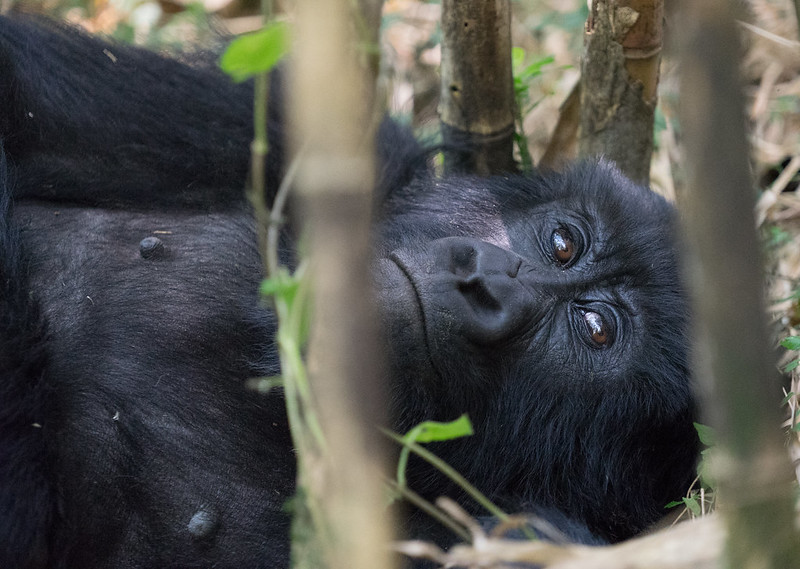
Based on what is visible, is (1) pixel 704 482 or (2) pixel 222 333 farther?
(2) pixel 222 333

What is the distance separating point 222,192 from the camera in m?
2.89

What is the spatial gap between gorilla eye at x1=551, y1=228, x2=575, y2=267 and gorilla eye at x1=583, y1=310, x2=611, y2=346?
0.65ft

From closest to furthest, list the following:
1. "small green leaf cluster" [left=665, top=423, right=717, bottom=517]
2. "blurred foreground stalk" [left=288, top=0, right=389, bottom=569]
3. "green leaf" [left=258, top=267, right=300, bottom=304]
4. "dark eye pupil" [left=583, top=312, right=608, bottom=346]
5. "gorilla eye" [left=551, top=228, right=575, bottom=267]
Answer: "blurred foreground stalk" [left=288, top=0, right=389, bottom=569] < "green leaf" [left=258, top=267, right=300, bottom=304] < "small green leaf cluster" [left=665, top=423, right=717, bottom=517] < "dark eye pupil" [left=583, top=312, right=608, bottom=346] < "gorilla eye" [left=551, top=228, right=575, bottom=267]

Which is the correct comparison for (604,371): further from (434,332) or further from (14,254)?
(14,254)

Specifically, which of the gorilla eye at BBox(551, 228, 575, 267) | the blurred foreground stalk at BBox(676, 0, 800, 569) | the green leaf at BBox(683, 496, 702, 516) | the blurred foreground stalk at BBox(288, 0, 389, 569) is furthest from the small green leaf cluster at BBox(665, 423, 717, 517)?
the blurred foreground stalk at BBox(288, 0, 389, 569)

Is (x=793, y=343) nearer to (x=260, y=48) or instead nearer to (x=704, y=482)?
(x=704, y=482)

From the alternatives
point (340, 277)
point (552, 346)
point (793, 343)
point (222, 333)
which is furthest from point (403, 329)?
point (340, 277)

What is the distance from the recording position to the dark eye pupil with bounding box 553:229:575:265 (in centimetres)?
265

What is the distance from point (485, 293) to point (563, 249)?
434 mm

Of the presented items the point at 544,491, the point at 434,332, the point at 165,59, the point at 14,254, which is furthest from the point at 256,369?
the point at 165,59

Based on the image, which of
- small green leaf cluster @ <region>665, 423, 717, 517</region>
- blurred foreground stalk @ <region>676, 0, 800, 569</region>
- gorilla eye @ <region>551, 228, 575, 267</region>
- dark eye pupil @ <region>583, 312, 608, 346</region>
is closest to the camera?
blurred foreground stalk @ <region>676, 0, 800, 569</region>

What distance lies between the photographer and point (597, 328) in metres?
2.55

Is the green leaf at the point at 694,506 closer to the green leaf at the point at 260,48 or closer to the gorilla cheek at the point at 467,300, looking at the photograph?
the gorilla cheek at the point at 467,300

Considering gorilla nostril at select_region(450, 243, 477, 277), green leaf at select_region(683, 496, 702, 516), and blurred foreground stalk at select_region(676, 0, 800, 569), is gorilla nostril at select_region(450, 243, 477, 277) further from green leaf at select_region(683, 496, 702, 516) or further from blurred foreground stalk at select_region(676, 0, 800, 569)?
blurred foreground stalk at select_region(676, 0, 800, 569)
